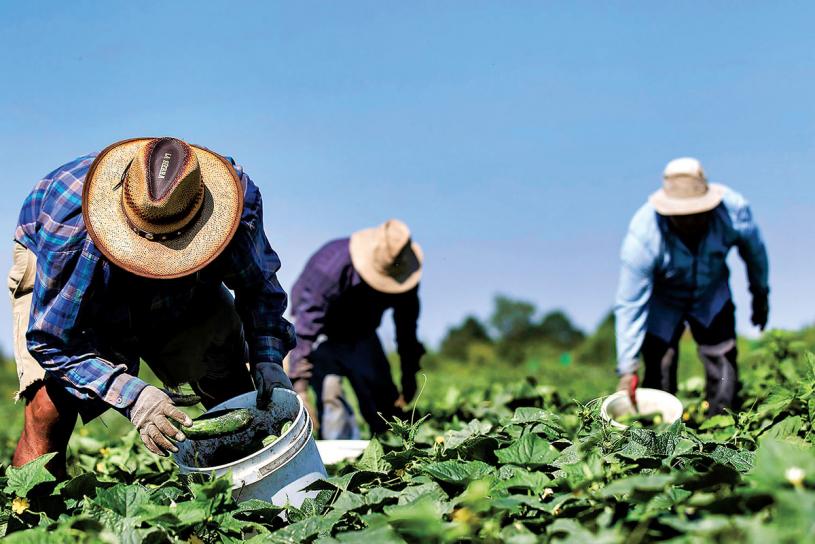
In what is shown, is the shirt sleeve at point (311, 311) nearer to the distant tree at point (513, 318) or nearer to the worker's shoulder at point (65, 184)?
the worker's shoulder at point (65, 184)

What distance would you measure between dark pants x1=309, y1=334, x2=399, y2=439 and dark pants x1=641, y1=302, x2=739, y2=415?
157cm

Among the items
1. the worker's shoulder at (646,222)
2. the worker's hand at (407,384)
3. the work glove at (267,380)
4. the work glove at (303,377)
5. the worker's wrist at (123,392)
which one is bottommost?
the worker's hand at (407,384)

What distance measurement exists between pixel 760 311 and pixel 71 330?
428cm

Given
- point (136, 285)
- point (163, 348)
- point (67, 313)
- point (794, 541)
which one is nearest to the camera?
point (794, 541)

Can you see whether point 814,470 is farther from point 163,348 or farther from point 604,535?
point 163,348

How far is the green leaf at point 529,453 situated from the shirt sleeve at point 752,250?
10.4ft

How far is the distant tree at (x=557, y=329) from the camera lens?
26.0 meters

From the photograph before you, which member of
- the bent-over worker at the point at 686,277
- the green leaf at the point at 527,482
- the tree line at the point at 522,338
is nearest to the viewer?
the green leaf at the point at 527,482

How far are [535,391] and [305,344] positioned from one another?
1.35 m

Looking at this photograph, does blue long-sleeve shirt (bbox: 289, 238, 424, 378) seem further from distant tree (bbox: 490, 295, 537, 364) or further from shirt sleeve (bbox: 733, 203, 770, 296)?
distant tree (bbox: 490, 295, 537, 364)

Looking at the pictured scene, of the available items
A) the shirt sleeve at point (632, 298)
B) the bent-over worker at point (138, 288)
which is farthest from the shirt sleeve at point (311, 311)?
the bent-over worker at point (138, 288)

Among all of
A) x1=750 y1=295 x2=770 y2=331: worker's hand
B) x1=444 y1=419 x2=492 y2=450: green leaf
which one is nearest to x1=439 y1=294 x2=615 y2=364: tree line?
x1=750 y1=295 x2=770 y2=331: worker's hand

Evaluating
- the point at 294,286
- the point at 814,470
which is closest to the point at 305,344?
the point at 294,286

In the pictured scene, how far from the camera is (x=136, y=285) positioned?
3570mm
